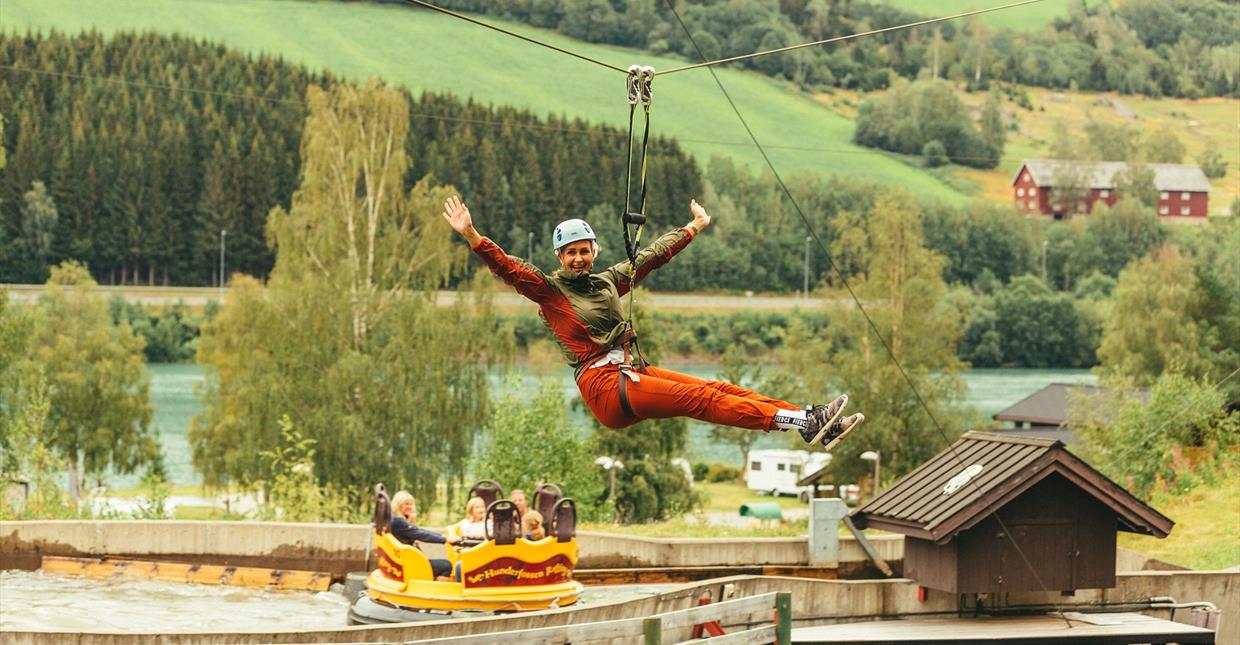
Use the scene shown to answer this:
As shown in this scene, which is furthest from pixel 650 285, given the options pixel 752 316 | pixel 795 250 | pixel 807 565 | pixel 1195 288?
pixel 807 565

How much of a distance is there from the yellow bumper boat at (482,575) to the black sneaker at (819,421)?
613cm

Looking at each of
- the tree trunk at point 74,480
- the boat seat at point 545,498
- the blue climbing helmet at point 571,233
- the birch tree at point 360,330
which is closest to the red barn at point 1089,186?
the tree trunk at point 74,480

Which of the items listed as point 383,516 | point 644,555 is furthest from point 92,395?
point 383,516

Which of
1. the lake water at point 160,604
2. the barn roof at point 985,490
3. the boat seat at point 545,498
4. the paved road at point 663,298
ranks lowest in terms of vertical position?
the lake water at point 160,604

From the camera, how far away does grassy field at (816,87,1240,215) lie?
148 m

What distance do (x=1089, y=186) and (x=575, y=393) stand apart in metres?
90.6

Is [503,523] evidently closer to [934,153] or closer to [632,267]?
[632,267]

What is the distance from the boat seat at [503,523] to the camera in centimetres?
1648

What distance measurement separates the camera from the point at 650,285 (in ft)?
358

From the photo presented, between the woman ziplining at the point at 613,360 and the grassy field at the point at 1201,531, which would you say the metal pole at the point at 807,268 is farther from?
the woman ziplining at the point at 613,360

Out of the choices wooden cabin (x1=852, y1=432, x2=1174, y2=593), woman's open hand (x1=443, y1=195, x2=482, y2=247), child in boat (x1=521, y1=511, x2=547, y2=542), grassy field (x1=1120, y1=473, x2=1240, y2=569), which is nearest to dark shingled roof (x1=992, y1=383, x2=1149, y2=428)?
grassy field (x1=1120, y1=473, x2=1240, y2=569)

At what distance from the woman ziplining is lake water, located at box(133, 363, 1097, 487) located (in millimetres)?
48837

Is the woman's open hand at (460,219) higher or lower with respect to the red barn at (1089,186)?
lower

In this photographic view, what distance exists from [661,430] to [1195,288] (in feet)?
65.7
